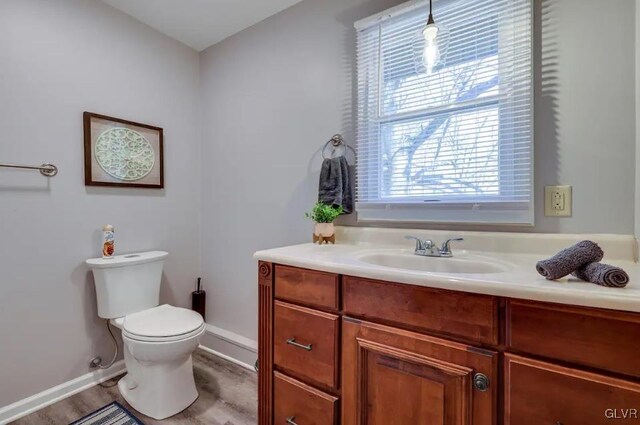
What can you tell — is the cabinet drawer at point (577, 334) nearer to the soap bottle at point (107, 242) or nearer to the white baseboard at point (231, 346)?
the white baseboard at point (231, 346)

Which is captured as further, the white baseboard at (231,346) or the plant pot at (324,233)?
the white baseboard at (231,346)

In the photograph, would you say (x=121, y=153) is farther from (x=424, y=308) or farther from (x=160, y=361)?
(x=424, y=308)

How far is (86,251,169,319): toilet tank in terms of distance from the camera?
1.70 m

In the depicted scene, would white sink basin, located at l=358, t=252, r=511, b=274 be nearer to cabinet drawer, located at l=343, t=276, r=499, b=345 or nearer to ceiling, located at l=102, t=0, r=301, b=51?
cabinet drawer, located at l=343, t=276, r=499, b=345

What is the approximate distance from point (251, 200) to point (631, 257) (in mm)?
1899

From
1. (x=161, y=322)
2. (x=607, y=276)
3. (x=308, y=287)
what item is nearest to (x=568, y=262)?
(x=607, y=276)

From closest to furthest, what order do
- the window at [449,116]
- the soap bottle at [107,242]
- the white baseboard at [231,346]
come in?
the window at [449,116]
the soap bottle at [107,242]
the white baseboard at [231,346]

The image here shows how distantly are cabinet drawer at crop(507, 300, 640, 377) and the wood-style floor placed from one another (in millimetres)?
1394

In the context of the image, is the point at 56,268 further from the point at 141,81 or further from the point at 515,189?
the point at 515,189

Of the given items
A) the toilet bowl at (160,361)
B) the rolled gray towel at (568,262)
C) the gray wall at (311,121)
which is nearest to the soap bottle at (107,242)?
the toilet bowl at (160,361)

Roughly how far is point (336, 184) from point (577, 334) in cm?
110

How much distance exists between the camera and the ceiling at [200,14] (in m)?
1.82

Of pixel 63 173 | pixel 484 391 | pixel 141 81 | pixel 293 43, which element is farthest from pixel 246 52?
pixel 484 391

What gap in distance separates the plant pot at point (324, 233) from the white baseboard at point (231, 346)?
0.98 meters
